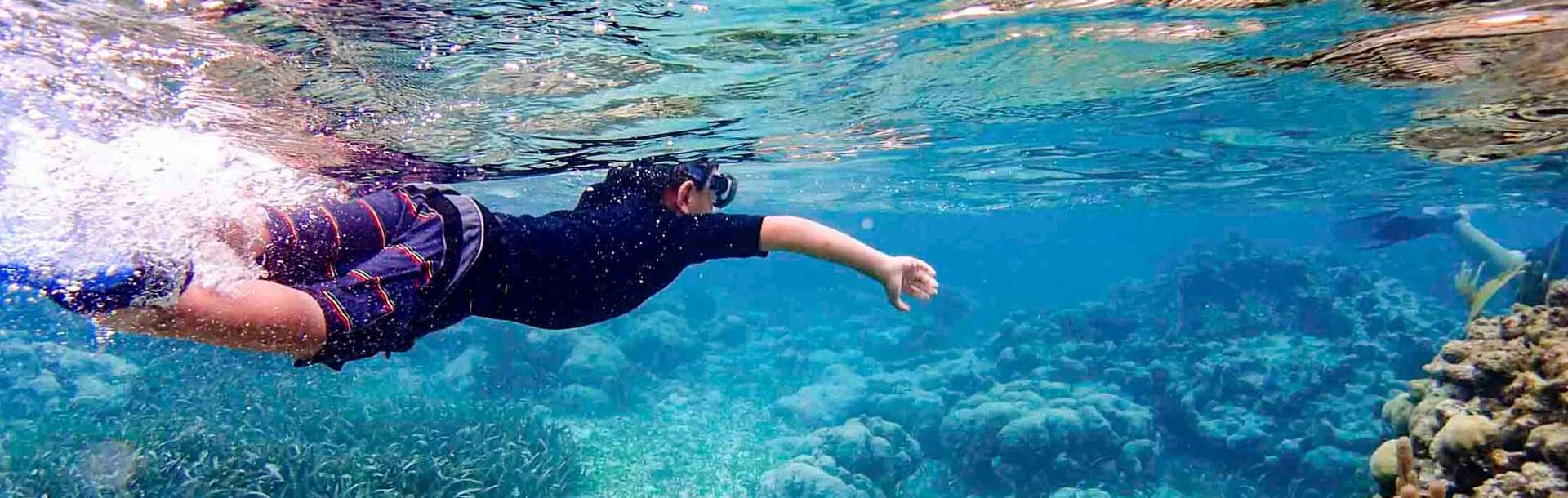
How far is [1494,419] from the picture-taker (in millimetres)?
4996

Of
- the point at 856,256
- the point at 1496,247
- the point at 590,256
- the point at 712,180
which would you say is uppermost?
the point at 712,180

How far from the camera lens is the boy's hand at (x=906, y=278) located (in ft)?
15.0

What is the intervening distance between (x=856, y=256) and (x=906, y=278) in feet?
1.16

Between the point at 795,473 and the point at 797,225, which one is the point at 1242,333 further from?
the point at 797,225

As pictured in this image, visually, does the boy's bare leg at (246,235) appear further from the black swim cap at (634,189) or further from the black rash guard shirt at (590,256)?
the black swim cap at (634,189)

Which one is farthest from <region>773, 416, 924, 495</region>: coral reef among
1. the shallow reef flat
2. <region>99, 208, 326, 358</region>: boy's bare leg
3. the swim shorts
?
<region>99, 208, 326, 358</region>: boy's bare leg

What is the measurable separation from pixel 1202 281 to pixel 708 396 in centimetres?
1677

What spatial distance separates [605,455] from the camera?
14586mm

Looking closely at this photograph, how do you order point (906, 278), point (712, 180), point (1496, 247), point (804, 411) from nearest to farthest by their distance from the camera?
point (906, 278) < point (712, 180) < point (1496, 247) < point (804, 411)

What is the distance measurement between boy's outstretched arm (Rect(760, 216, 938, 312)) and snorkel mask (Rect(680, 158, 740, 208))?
796 mm

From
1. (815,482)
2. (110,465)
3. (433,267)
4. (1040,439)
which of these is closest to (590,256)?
(433,267)

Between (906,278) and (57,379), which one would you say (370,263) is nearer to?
(906,278)

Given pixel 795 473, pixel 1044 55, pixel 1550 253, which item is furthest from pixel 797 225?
pixel 1550 253

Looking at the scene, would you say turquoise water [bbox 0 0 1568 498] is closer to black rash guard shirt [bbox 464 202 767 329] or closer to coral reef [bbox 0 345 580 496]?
coral reef [bbox 0 345 580 496]
